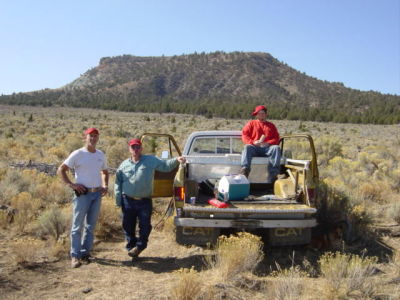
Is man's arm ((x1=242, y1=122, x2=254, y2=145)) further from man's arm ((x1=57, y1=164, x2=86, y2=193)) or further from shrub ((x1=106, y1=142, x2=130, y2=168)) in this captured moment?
shrub ((x1=106, y1=142, x2=130, y2=168))

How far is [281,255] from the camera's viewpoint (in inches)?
220

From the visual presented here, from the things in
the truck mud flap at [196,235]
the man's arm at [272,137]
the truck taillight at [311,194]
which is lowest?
the truck mud flap at [196,235]

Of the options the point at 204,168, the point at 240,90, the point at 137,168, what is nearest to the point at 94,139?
the point at 137,168

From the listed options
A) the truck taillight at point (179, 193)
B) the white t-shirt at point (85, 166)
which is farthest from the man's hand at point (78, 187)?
the truck taillight at point (179, 193)

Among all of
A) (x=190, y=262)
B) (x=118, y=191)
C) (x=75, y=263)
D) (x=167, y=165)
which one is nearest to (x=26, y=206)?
(x=75, y=263)

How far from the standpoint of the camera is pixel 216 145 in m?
7.62

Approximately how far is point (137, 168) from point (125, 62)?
15409cm

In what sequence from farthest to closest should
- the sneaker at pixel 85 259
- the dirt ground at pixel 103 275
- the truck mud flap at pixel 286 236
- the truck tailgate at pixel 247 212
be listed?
the sneaker at pixel 85 259 < the truck mud flap at pixel 286 236 < the truck tailgate at pixel 247 212 < the dirt ground at pixel 103 275

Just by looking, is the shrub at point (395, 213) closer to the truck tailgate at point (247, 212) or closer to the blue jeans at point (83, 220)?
the truck tailgate at point (247, 212)

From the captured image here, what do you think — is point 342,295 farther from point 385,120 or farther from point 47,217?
point 385,120

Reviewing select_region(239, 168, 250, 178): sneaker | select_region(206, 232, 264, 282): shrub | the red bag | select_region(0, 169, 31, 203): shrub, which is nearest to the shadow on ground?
select_region(206, 232, 264, 282): shrub

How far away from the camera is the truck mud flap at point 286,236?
5.03 meters

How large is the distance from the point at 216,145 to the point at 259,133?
1.13 meters

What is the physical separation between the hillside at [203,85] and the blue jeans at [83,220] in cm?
7788
